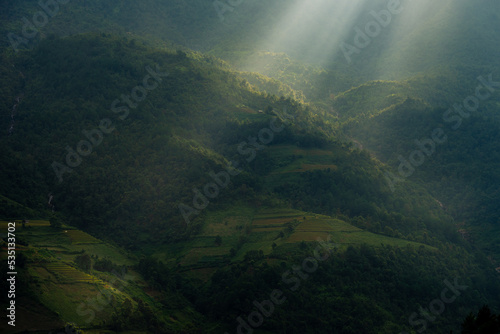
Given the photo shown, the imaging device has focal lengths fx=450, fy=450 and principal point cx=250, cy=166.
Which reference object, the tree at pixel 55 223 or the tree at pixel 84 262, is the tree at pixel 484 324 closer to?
the tree at pixel 84 262

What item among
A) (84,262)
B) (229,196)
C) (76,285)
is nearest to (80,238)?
(84,262)

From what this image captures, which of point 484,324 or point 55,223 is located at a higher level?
point 484,324

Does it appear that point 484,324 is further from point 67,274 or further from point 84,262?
point 84,262

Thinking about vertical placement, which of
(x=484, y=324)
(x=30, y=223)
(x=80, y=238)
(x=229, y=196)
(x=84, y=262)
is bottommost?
(x=30, y=223)

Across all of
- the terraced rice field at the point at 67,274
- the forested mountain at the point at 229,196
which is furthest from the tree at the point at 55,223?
the terraced rice field at the point at 67,274

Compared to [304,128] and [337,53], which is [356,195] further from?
[337,53]

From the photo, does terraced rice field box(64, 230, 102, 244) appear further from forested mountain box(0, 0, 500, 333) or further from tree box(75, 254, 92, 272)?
tree box(75, 254, 92, 272)

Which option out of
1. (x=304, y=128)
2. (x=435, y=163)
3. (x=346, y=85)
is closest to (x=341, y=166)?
(x=304, y=128)
